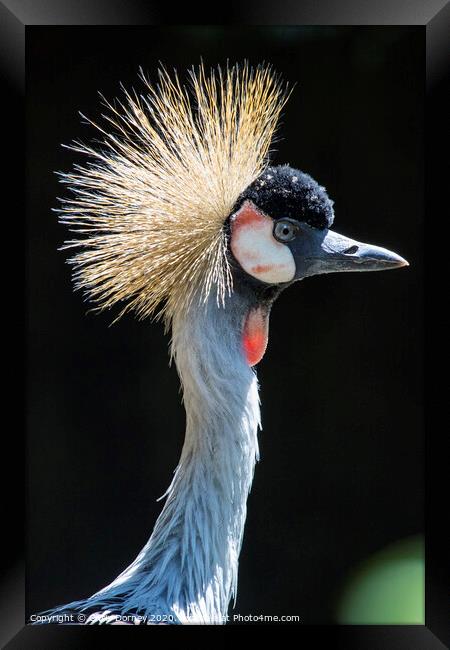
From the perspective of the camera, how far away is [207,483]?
1501 millimetres

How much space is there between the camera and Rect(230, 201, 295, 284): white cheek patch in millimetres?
1491

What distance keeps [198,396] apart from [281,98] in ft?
2.43

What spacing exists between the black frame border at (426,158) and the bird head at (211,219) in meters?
0.23

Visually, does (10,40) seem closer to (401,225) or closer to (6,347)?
(6,347)

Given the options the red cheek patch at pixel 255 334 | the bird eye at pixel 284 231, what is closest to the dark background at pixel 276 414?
the red cheek patch at pixel 255 334

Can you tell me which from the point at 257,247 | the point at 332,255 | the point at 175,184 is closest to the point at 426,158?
the point at 332,255

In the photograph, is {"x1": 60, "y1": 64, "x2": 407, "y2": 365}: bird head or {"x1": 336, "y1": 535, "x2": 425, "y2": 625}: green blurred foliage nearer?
{"x1": 60, "y1": 64, "x2": 407, "y2": 365}: bird head

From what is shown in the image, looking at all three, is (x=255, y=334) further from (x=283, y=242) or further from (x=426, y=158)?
(x=426, y=158)

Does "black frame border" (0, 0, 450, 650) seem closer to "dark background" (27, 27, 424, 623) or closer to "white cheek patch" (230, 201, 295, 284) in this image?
"dark background" (27, 27, 424, 623)

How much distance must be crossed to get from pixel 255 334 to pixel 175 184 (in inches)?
14.5

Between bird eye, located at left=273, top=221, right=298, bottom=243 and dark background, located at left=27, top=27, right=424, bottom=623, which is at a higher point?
bird eye, located at left=273, top=221, right=298, bottom=243

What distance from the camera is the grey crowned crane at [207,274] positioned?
1492mm

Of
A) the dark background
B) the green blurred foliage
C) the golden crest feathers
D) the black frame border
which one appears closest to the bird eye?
the golden crest feathers

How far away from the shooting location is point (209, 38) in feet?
5.51
